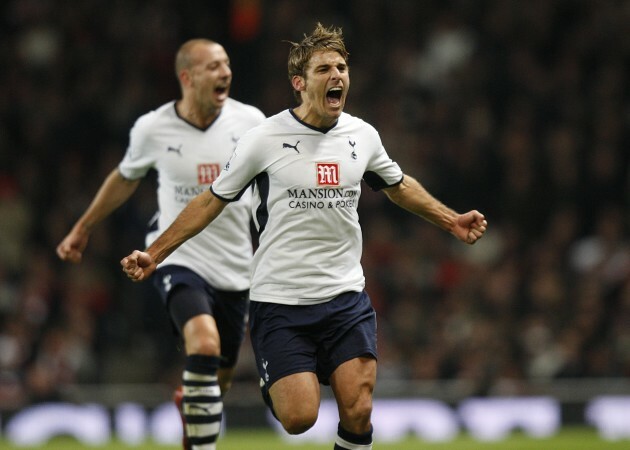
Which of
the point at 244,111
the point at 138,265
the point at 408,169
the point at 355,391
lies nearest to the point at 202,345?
the point at 138,265

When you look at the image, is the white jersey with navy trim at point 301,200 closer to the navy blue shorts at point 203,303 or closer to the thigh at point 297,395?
the thigh at point 297,395

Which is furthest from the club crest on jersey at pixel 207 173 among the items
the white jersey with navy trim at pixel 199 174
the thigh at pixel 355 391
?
the thigh at pixel 355 391

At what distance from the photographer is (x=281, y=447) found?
34.2 ft

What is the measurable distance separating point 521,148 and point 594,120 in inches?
39.3

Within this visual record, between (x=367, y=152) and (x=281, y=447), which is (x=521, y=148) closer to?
(x=281, y=447)

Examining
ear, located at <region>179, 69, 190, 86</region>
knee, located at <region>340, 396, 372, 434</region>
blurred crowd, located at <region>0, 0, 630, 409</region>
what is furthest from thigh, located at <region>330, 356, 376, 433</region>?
blurred crowd, located at <region>0, 0, 630, 409</region>

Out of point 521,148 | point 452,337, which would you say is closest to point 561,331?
point 452,337

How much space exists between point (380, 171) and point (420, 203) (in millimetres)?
328

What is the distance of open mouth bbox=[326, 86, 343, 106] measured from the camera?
6191 mm

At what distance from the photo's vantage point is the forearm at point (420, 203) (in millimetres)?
6680

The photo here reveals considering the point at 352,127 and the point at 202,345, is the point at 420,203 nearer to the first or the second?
the point at 352,127

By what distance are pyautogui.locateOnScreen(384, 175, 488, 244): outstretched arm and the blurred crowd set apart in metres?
5.38

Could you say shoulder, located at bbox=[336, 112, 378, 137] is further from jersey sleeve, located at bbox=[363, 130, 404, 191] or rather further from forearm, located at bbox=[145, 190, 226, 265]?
forearm, located at bbox=[145, 190, 226, 265]

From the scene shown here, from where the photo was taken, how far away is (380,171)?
654cm
